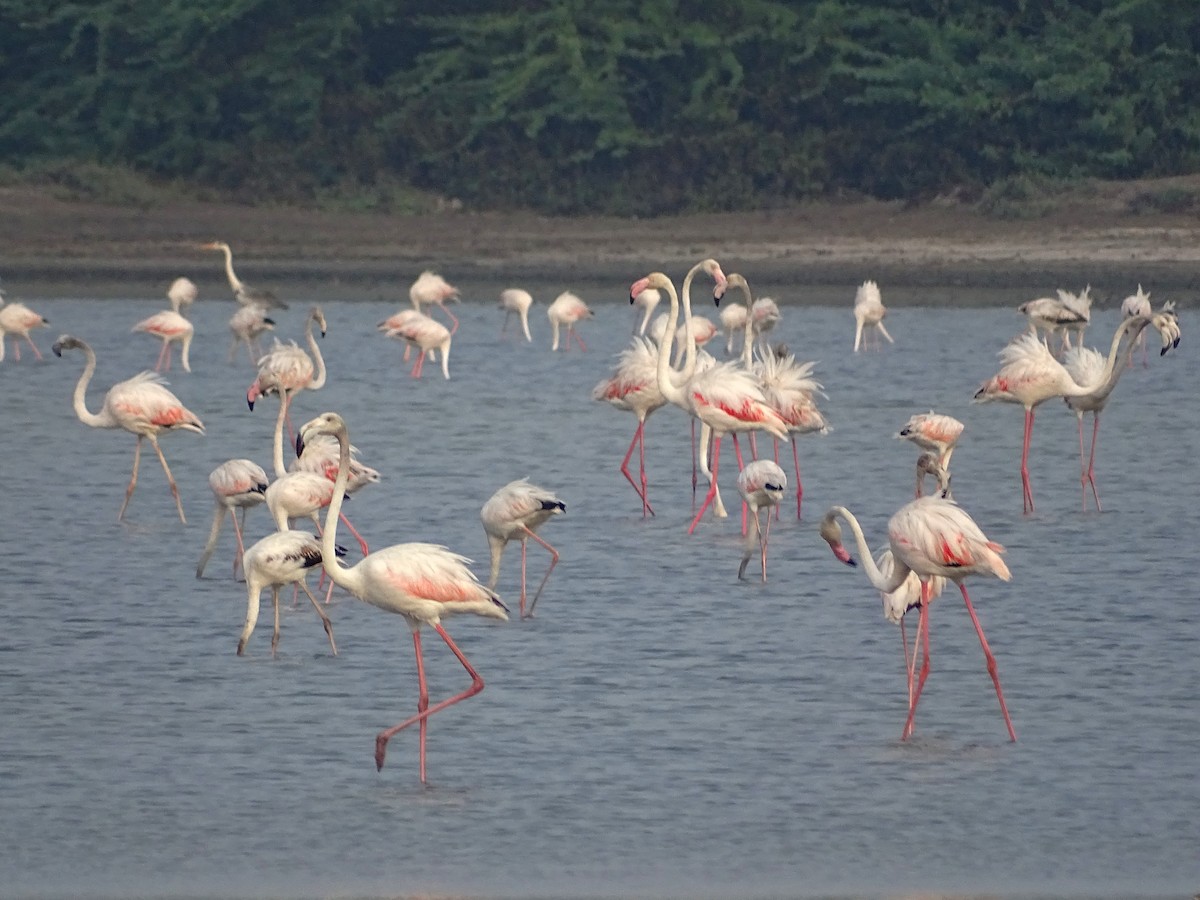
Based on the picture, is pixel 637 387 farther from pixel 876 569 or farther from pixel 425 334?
pixel 425 334

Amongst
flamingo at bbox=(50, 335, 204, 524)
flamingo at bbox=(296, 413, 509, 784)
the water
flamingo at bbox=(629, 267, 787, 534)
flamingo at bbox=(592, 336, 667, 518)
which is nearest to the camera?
the water

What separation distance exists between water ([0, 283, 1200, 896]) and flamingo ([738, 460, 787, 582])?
0.56ft

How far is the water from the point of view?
5.83 meters

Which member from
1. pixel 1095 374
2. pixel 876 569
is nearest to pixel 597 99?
pixel 1095 374

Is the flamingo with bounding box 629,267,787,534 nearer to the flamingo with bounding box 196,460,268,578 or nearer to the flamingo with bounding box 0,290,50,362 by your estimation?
the flamingo with bounding box 196,460,268,578

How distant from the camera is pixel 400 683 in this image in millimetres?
7734

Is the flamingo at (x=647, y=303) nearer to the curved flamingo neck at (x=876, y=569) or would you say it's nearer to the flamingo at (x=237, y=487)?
the flamingo at (x=237, y=487)

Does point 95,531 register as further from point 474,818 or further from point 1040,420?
point 1040,420

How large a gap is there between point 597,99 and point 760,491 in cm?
2113

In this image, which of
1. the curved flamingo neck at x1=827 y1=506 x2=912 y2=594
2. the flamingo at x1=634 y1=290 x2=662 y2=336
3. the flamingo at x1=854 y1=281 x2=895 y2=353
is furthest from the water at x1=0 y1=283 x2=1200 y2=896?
the flamingo at x1=634 y1=290 x2=662 y2=336

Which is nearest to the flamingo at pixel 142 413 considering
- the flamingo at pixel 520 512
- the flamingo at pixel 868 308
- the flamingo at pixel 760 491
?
the flamingo at pixel 520 512

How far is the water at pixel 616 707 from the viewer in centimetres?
583

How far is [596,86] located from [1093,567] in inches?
830

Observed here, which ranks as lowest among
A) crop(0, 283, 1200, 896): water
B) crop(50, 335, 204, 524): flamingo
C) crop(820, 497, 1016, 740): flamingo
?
crop(0, 283, 1200, 896): water
